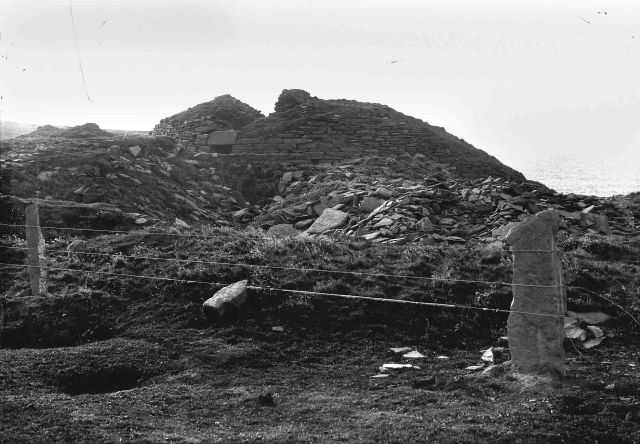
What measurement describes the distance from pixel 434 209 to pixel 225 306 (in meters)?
7.08

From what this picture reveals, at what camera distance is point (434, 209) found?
14633 mm

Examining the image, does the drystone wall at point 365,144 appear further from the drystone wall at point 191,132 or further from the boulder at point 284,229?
the boulder at point 284,229

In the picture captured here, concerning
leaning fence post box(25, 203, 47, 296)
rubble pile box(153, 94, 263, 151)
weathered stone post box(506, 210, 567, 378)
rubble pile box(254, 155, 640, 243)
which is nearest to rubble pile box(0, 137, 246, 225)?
rubble pile box(254, 155, 640, 243)

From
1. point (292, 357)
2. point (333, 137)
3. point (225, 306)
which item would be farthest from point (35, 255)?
point (333, 137)

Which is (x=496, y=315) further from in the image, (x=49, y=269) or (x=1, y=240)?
(x=1, y=240)

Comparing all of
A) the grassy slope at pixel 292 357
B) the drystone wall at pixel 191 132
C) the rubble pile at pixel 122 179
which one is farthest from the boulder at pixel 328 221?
the drystone wall at pixel 191 132

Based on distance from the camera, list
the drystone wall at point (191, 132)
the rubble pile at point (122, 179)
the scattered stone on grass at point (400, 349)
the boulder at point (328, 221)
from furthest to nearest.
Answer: the drystone wall at point (191, 132), the rubble pile at point (122, 179), the boulder at point (328, 221), the scattered stone on grass at point (400, 349)

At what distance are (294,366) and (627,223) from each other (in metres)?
10.1

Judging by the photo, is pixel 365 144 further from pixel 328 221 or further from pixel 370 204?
pixel 328 221

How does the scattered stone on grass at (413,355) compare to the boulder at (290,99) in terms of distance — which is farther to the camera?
the boulder at (290,99)

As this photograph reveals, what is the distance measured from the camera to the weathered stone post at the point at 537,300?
21.3 feet

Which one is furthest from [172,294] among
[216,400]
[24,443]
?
[24,443]

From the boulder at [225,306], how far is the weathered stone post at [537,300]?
3.76 meters

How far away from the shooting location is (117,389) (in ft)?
23.6
